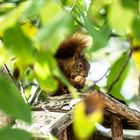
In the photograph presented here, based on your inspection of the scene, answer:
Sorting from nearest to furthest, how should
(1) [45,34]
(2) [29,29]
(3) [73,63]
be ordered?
(1) [45,34]
(2) [29,29]
(3) [73,63]

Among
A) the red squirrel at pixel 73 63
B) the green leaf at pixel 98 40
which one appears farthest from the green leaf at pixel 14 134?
the red squirrel at pixel 73 63

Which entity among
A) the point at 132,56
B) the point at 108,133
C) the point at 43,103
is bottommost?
the point at 108,133

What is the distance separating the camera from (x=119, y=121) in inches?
67.1

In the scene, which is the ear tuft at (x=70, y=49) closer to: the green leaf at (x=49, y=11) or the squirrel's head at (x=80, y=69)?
the squirrel's head at (x=80, y=69)

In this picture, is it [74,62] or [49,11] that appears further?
[74,62]

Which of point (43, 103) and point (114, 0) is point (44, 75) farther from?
point (43, 103)

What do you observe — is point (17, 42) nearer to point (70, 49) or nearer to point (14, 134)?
point (14, 134)

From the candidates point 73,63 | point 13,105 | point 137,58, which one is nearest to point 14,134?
point 13,105

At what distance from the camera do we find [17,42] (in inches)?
15.8

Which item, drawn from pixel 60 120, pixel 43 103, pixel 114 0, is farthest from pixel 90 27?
pixel 43 103

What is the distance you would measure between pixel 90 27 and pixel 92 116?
0.31 ft

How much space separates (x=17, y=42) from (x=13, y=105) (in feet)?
0.20

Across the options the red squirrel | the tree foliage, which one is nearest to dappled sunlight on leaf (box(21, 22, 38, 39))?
the tree foliage

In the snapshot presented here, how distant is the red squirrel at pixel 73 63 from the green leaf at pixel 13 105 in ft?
3.95
